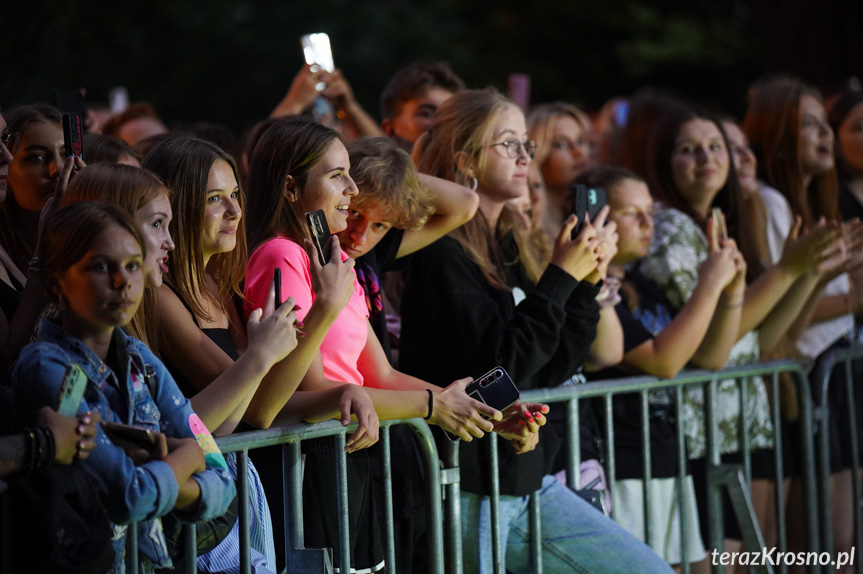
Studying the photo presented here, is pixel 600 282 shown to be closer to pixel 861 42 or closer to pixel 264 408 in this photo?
pixel 264 408

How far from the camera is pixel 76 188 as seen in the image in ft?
9.32

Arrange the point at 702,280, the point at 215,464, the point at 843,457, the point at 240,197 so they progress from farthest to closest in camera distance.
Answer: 1. the point at 843,457
2. the point at 702,280
3. the point at 240,197
4. the point at 215,464

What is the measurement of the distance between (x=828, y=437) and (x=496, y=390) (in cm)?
255

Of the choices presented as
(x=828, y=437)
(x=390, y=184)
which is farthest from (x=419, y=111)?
(x=828, y=437)

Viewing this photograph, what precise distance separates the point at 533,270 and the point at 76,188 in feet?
6.43

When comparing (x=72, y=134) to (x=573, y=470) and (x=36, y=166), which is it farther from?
(x=573, y=470)

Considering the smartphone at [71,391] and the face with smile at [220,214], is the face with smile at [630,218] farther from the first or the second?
the smartphone at [71,391]

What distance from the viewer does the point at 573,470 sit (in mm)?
4195

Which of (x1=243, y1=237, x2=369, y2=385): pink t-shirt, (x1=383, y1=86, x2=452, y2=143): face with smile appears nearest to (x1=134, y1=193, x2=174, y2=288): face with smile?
(x1=243, y1=237, x2=369, y2=385): pink t-shirt

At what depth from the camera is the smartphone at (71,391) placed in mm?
2389

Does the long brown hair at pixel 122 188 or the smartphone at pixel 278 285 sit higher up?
the long brown hair at pixel 122 188

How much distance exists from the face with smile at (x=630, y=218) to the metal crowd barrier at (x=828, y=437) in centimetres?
119

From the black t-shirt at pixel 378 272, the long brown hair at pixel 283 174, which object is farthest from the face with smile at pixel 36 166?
the black t-shirt at pixel 378 272

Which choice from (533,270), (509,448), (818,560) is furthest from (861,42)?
(509,448)
